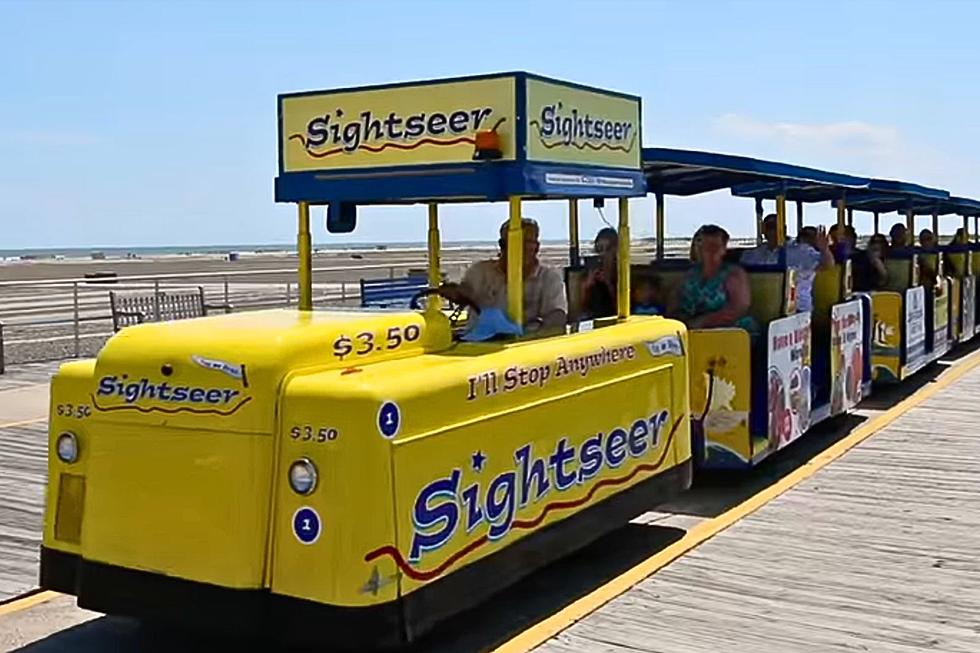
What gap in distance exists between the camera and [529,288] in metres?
6.06

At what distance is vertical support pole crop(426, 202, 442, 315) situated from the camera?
6457mm

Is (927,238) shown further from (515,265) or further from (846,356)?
(515,265)

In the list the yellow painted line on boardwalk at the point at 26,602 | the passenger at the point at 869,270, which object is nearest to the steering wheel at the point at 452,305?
the yellow painted line on boardwalk at the point at 26,602

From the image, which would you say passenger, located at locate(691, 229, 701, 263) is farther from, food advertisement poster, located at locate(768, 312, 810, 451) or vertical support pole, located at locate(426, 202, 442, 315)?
vertical support pole, located at locate(426, 202, 442, 315)

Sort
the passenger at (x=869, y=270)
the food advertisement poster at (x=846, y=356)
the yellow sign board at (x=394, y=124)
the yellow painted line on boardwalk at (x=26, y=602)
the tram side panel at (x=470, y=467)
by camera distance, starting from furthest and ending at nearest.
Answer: the passenger at (x=869, y=270) → the food advertisement poster at (x=846, y=356) → the yellow painted line on boardwalk at (x=26, y=602) → the yellow sign board at (x=394, y=124) → the tram side panel at (x=470, y=467)

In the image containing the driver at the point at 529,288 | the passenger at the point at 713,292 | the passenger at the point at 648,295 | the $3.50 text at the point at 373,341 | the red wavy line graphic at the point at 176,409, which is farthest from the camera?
the passenger at the point at 648,295

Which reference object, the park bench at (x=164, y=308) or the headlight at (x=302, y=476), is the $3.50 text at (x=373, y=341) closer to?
the headlight at (x=302, y=476)

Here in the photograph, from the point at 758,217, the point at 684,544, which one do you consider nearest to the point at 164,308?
the point at 758,217

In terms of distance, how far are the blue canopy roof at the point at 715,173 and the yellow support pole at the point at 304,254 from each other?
2.41 metres

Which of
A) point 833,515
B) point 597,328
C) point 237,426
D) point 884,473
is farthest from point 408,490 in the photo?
point 884,473

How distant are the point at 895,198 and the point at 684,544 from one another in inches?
336

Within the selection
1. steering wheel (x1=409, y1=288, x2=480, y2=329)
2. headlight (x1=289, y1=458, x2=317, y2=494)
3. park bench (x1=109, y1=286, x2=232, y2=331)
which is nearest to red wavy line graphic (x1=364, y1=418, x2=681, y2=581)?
headlight (x1=289, y1=458, x2=317, y2=494)

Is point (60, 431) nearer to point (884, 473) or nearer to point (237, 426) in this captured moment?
point (237, 426)

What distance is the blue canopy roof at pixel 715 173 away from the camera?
7.43 metres
